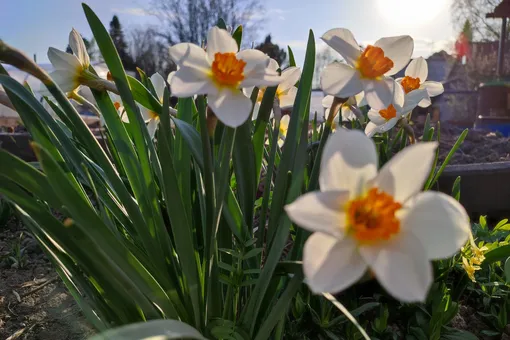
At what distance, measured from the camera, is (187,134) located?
2.41 ft

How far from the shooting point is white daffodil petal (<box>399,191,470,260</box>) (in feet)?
1.62

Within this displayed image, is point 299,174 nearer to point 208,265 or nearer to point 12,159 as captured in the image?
point 208,265

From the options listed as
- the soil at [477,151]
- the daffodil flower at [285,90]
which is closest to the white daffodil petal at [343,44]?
the daffodil flower at [285,90]

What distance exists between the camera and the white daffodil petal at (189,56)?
0.64 metres

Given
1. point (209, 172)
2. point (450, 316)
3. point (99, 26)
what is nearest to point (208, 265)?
point (209, 172)

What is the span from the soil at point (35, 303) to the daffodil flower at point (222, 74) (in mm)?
812

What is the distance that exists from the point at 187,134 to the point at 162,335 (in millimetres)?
324

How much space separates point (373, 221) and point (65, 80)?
686 millimetres

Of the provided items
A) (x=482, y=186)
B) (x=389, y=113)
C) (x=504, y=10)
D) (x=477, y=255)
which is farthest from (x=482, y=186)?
(x=504, y=10)

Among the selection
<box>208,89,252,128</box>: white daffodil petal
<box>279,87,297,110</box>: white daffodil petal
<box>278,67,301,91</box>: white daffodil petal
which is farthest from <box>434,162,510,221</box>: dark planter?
<box>208,89,252,128</box>: white daffodil petal

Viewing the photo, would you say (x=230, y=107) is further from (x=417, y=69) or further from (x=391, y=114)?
(x=417, y=69)

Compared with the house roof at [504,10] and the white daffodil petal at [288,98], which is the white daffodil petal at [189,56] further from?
the house roof at [504,10]

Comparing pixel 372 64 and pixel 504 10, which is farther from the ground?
pixel 504 10

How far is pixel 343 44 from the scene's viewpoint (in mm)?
778
